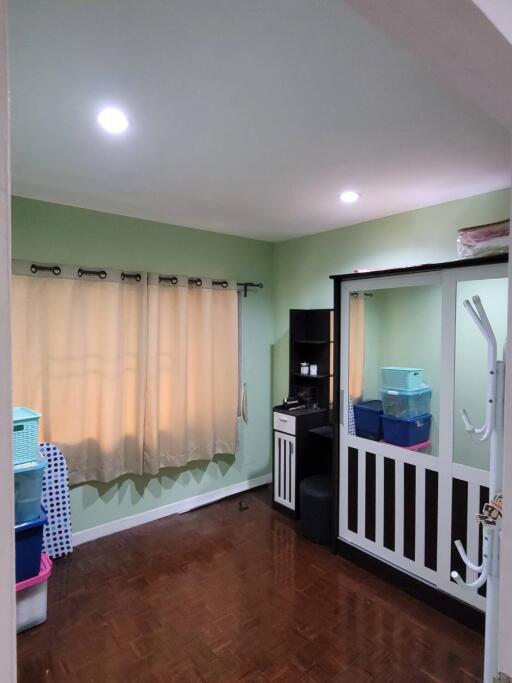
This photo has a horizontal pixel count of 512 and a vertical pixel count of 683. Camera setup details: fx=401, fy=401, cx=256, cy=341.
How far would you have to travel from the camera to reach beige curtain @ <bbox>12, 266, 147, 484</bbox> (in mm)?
2787

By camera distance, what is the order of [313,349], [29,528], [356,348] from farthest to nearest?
[313,349] → [356,348] → [29,528]

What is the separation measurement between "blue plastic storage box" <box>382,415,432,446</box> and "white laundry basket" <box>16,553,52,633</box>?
87.8 inches

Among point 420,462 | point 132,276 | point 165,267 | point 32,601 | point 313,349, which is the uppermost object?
point 165,267

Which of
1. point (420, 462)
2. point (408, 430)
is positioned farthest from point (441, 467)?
point (408, 430)

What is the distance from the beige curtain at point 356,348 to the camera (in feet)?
9.46

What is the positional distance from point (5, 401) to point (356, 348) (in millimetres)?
2730

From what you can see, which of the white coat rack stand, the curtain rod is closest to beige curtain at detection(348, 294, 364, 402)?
the curtain rod

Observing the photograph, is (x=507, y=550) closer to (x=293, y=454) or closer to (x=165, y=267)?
(x=293, y=454)

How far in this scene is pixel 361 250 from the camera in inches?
135

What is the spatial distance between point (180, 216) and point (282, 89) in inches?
73.7

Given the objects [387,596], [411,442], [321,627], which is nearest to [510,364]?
[411,442]

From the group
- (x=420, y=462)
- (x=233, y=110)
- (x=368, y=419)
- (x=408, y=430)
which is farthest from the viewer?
(x=368, y=419)

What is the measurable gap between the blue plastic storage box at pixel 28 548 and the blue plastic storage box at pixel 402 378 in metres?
2.34

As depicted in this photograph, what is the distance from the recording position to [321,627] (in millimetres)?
2207
